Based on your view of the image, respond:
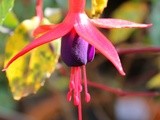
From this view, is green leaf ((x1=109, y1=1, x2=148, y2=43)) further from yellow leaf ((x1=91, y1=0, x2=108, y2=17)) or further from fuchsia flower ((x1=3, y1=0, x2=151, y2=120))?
fuchsia flower ((x1=3, y1=0, x2=151, y2=120))

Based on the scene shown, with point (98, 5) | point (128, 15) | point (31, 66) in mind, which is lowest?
point (128, 15)

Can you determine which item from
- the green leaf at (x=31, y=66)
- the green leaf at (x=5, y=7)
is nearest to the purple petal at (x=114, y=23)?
the green leaf at (x=5, y=7)

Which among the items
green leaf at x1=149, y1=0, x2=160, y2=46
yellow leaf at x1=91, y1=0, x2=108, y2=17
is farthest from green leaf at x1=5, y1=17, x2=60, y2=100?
green leaf at x1=149, y1=0, x2=160, y2=46

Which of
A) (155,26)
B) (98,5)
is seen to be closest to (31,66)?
(98,5)

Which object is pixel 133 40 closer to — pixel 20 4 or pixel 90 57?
pixel 20 4

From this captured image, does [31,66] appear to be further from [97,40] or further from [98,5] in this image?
[97,40]

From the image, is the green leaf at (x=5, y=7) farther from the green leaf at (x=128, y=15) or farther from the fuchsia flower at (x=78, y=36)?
the green leaf at (x=128, y=15)
